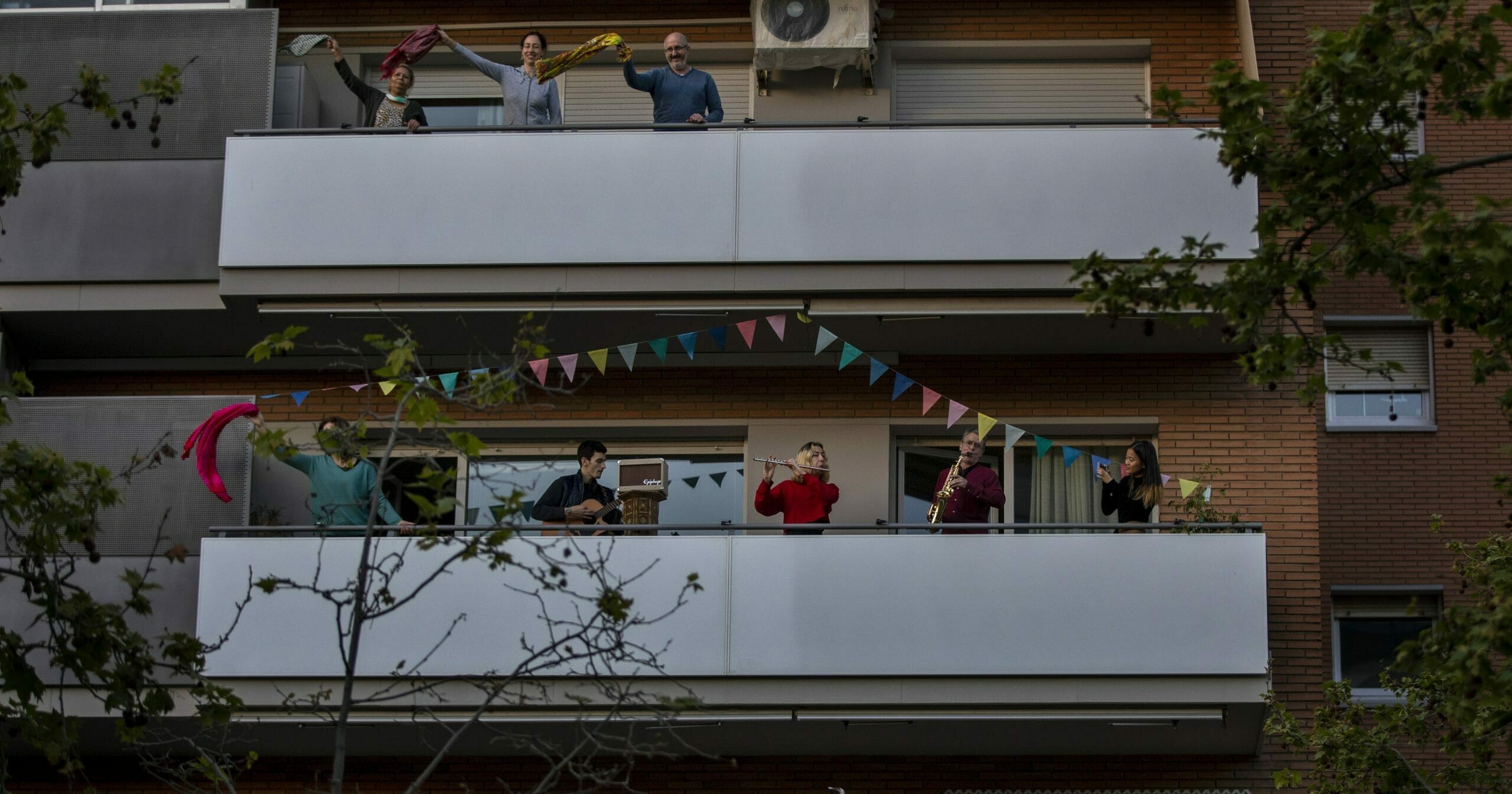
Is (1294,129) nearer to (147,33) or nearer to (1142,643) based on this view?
(1142,643)

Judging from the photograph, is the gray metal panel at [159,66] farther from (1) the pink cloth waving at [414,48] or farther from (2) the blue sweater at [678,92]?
(2) the blue sweater at [678,92]

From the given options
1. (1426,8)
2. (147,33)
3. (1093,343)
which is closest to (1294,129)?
(1426,8)

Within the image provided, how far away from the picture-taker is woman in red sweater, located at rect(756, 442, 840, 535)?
12.9 meters

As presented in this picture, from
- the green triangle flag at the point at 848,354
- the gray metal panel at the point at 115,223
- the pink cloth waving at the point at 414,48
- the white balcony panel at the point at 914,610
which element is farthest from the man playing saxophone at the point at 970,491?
the gray metal panel at the point at 115,223

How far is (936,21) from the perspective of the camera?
14953 mm

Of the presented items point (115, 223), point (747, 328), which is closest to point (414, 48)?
point (115, 223)

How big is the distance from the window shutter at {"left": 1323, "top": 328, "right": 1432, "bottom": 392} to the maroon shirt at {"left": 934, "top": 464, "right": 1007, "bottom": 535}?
395 cm

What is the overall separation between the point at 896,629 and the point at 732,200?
9.97 ft

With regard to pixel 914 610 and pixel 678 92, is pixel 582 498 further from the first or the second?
pixel 678 92

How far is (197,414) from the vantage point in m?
13.0

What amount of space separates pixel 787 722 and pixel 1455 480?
5.73 meters

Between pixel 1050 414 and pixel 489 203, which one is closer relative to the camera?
pixel 489 203

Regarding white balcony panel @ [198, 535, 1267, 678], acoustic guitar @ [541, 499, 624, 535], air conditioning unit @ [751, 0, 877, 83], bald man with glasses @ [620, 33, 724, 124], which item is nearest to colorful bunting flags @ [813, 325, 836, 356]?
white balcony panel @ [198, 535, 1267, 678]

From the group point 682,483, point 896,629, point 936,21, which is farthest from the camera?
point 936,21
